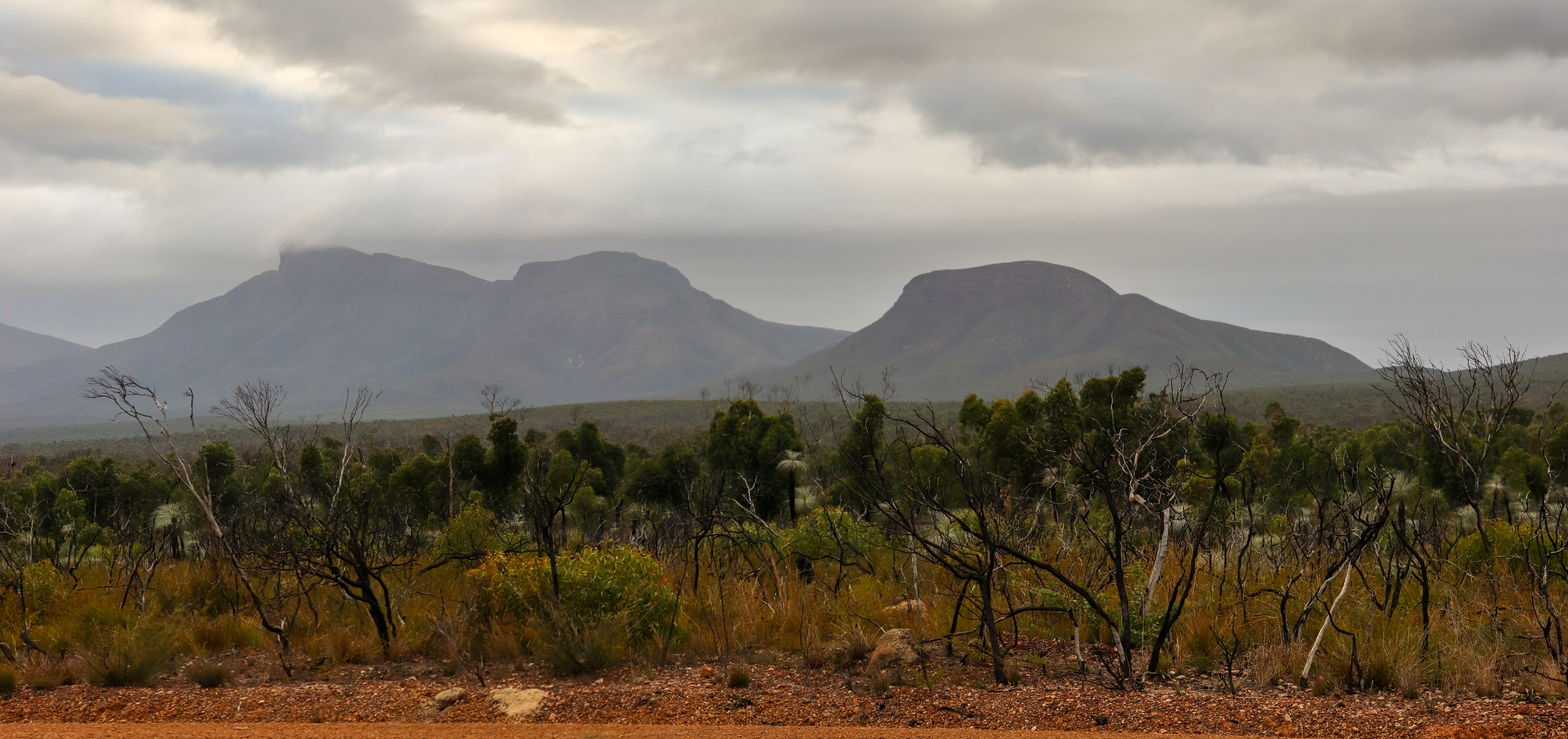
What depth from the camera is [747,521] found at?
55.9 ft

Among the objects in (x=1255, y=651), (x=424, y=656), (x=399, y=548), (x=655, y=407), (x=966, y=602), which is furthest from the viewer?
(x=655, y=407)

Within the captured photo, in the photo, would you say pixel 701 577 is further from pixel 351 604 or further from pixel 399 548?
pixel 399 548

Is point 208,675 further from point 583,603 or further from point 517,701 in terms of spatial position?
point 583,603

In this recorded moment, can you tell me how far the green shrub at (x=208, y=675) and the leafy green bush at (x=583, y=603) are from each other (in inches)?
111

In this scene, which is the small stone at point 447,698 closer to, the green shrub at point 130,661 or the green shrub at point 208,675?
the green shrub at point 208,675

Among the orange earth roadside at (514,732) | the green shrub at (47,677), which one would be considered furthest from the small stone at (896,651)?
the green shrub at (47,677)

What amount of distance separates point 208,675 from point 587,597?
3.90m

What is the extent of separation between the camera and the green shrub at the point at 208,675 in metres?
10.2

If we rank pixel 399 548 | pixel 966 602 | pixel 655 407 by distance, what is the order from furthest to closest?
pixel 655 407, pixel 399 548, pixel 966 602

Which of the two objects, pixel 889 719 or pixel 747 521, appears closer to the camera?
pixel 889 719

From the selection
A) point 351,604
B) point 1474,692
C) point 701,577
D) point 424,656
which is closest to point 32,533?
point 351,604

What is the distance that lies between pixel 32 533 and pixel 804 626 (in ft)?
47.2

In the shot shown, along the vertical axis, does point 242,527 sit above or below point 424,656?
above

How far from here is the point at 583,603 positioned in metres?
11.3
